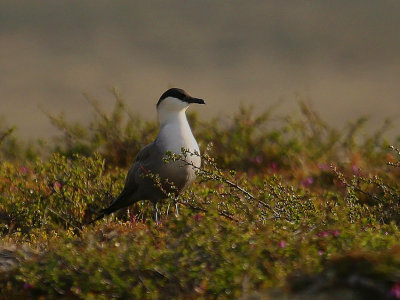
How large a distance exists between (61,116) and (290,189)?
23.3ft

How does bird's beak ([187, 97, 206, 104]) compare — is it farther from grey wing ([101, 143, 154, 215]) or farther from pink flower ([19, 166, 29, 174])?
pink flower ([19, 166, 29, 174])

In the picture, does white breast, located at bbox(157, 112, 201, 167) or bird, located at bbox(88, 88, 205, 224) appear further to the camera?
white breast, located at bbox(157, 112, 201, 167)

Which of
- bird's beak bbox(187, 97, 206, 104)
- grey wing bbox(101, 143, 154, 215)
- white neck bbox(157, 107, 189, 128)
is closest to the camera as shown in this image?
grey wing bbox(101, 143, 154, 215)

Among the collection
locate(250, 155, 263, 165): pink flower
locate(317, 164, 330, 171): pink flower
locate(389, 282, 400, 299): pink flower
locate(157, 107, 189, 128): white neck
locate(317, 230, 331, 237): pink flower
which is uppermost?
locate(250, 155, 263, 165): pink flower

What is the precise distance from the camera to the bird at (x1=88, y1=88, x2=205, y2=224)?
8.24 meters

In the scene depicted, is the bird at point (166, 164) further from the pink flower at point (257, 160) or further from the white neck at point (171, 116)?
the pink flower at point (257, 160)

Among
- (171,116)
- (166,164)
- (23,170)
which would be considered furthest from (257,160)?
(166,164)

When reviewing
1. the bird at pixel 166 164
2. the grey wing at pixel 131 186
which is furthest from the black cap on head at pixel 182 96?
the grey wing at pixel 131 186

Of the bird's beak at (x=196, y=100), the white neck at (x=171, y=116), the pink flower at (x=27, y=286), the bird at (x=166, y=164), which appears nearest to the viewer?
the pink flower at (x=27, y=286)

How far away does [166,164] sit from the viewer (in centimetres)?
818

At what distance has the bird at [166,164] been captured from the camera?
27.0ft

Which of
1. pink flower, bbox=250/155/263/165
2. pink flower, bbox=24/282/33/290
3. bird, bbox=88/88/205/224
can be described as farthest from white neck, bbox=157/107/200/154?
pink flower, bbox=250/155/263/165

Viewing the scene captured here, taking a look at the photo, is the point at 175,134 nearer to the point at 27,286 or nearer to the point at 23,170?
the point at 27,286

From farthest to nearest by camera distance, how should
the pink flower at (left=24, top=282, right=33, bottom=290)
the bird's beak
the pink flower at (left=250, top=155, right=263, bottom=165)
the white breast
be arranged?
1. the pink flower at (left=250, top=155, right=263, bottom=165)
2. the bird's beak
3. the white breast
4. the pink flower at (left=24, top=282, right=33, bottom=290)
